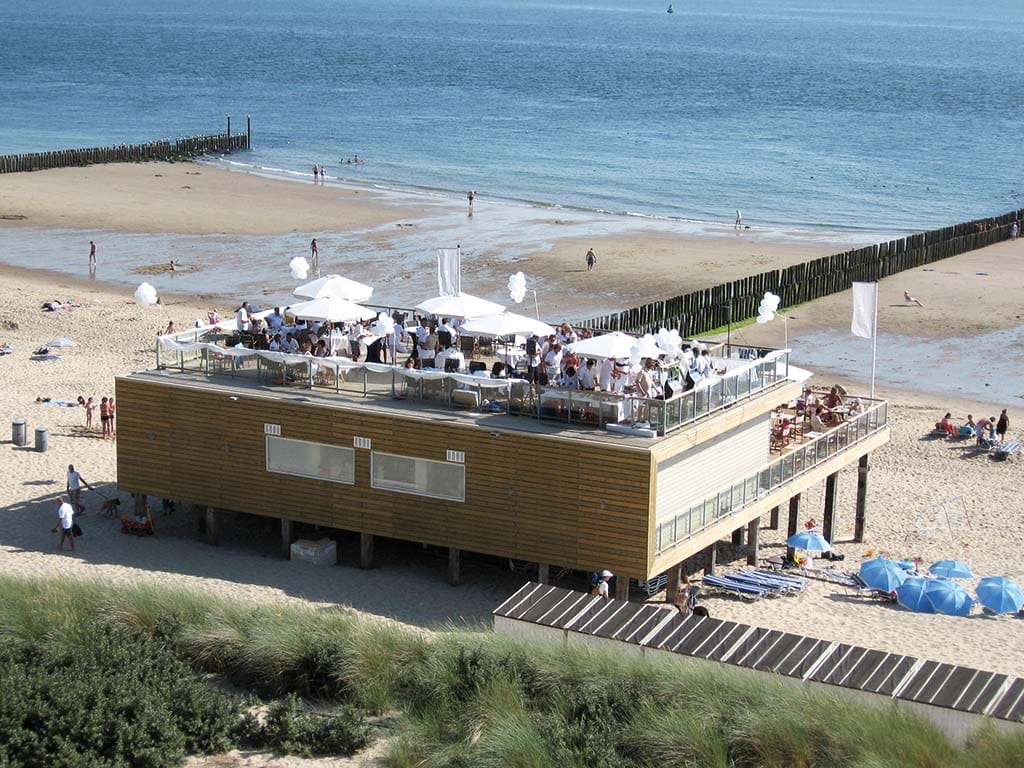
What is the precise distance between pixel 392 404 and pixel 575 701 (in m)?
8.98

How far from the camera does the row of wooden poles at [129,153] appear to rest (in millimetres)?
76938

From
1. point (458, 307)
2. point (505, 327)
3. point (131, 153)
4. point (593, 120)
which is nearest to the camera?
point (505, 327)

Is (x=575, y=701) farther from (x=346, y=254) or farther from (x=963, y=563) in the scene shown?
(x=346, y=254)

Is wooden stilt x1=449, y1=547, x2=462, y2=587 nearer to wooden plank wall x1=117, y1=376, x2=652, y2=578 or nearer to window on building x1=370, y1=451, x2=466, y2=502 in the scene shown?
wooden plank wall x1=117, y1=376, x2=652, y2=578

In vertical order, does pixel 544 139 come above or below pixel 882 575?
above

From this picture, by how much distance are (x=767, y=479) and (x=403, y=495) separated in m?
6.08

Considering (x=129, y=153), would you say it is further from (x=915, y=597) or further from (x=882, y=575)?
(x=915, y=597)

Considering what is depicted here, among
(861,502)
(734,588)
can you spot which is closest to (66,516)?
(734,588)

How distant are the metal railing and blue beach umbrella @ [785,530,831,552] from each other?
1.10m

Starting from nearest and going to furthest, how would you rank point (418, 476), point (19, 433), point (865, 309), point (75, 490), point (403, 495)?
point (418, 476) < point (403, 495) < point (75, 490) < point (865, 309) < point (19, 433)

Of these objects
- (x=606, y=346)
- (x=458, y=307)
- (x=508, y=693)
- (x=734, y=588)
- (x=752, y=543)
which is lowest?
(x=734, y=588)

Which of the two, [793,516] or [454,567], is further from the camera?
[793,516]

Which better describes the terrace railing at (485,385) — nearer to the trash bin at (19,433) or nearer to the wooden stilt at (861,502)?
the wooden stilt at (861,502)

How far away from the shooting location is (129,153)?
82312 mm
